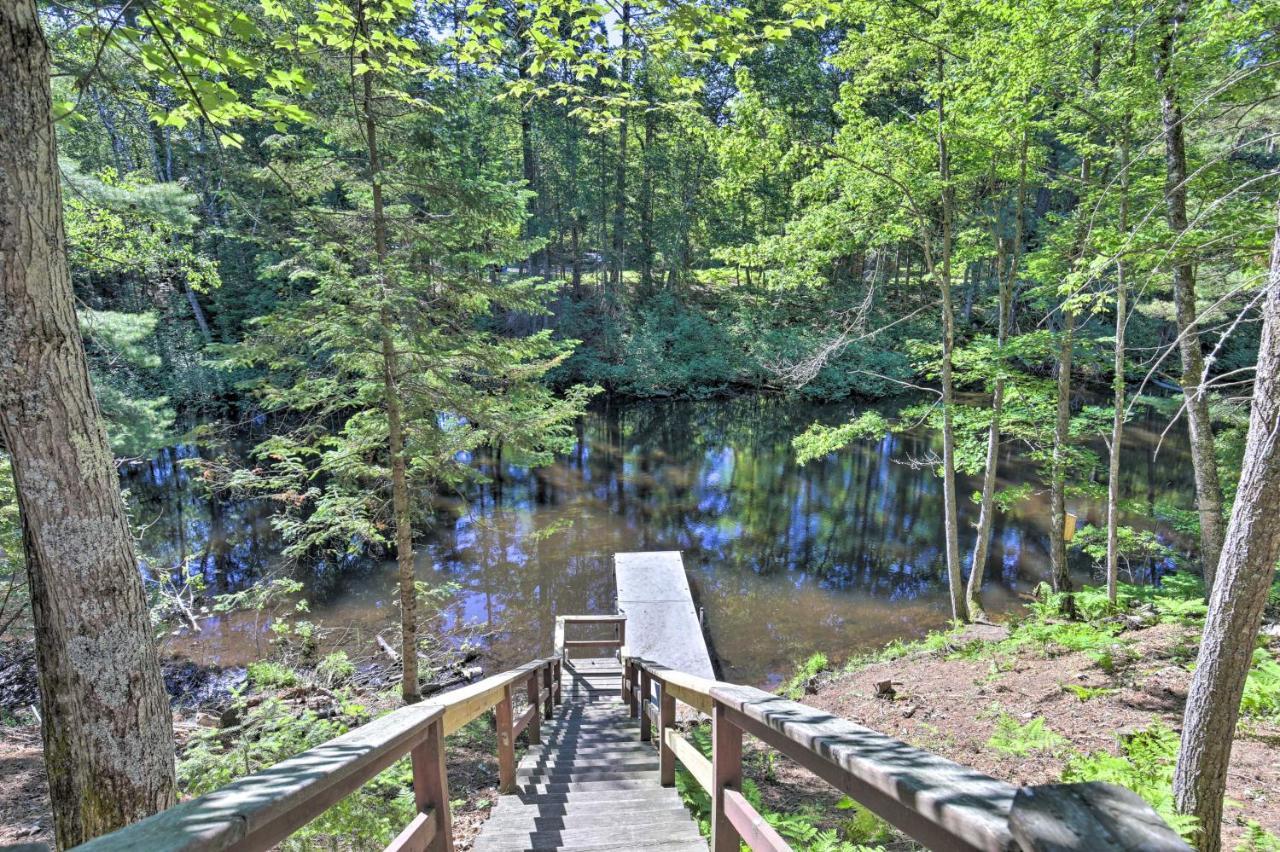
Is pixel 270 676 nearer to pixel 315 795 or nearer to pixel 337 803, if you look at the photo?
pixel 337 803

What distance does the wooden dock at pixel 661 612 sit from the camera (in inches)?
395

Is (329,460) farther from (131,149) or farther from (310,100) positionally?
(131,149)

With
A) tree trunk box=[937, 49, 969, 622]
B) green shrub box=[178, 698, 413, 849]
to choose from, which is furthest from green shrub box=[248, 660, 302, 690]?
tree trunk box=[937, 49, 969, 622]

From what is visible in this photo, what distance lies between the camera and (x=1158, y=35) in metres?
6.55

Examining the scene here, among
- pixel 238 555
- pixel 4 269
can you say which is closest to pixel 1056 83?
pixel 4 269

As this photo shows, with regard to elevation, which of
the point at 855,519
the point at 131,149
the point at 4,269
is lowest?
the point at 855,519

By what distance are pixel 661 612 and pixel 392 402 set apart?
671cm

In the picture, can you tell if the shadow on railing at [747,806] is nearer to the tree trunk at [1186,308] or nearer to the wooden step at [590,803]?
the wooden step at [590,803]

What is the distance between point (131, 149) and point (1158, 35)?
3099 cm

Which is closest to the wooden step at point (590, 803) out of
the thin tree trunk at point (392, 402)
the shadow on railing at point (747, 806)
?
the shadow on railing at point (747, 806)

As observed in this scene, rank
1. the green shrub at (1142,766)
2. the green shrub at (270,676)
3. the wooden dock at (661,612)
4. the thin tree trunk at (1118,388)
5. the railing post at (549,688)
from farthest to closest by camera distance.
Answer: the wooden dock at (661,612)
the green shrub at (270,676)
the thin tree trunk at (1118,388)
the railing post at (549,688)
the green shrub at (1142,766)

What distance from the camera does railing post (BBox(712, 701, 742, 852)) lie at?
217 centimetres

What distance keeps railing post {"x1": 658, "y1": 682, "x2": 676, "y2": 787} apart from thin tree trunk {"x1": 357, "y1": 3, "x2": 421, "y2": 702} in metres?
4.52

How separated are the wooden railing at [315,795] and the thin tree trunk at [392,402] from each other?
4.77 meters
